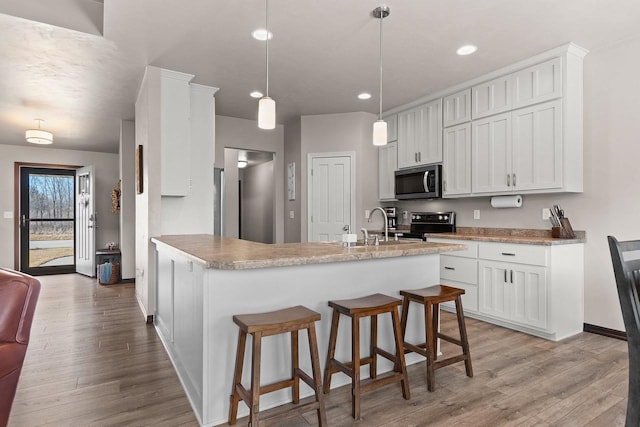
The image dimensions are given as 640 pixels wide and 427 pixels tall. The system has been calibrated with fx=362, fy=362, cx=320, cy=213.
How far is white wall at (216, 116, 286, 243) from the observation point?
5520 mm

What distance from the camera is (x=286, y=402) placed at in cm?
208

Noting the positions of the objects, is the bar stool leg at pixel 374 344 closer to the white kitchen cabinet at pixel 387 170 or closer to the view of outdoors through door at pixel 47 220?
the white kitchen cabinet at pixel 387 170

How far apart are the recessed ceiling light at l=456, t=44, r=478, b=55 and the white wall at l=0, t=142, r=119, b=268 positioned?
6987 mm

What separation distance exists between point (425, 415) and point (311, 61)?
312 cm

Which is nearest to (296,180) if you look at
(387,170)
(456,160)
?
(387,170)

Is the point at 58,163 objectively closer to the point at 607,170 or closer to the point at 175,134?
the point at 175,134


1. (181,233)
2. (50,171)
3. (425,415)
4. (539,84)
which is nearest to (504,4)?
(539,84)

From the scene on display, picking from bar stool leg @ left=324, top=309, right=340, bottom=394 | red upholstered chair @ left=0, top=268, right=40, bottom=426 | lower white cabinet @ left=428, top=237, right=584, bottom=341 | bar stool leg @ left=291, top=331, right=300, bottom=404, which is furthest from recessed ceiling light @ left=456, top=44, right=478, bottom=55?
red upholstered chair @ left=0, top=268, right=40, bottom=426

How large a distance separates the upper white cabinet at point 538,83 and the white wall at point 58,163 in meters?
7.35

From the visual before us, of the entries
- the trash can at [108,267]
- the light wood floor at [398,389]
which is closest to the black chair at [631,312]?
the light wood floor at [398,389]

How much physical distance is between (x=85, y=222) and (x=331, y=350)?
6731 millimetres

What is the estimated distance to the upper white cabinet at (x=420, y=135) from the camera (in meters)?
4.50

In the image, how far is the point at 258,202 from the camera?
850 centimetres

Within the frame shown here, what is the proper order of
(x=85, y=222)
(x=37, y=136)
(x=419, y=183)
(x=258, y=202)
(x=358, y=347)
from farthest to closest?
(x=258, y=202) < (x=85, y=222) < (x=37, y=136) < (x=419, y=183) < (x=358, y=347)
